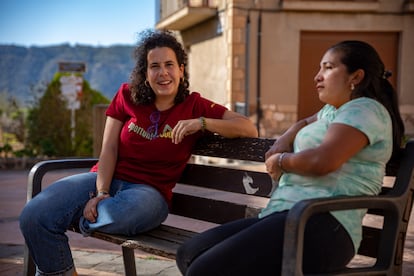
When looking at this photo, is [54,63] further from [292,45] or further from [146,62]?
[146,62]

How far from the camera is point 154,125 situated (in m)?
3.28

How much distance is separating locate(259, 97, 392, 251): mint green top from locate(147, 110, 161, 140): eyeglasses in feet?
3.15

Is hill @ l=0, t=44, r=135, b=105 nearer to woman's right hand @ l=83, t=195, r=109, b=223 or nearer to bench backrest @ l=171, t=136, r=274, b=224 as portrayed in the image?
bench backrest @ l=171, t=136, r=274, b=224

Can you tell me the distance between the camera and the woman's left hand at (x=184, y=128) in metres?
3.10

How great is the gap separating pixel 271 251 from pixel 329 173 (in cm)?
37

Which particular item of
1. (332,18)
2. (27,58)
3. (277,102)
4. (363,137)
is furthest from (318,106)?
(27,58)

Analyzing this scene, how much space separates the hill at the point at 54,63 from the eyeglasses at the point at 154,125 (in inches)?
2080

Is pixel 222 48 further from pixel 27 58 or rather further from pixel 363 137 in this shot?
pixel 27 58

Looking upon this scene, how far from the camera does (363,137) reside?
7.70 ft

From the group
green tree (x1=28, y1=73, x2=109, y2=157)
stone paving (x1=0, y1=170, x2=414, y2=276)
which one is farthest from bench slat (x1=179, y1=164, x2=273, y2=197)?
green tree (x1=28, y1=73, x2=109, y2=157)

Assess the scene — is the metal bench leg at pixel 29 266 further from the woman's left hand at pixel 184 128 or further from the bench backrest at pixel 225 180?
the woman's left hand at pixel 184 128

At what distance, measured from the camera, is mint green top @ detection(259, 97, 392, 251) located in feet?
7.79

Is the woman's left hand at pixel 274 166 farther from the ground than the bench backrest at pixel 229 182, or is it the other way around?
the woman's left hand at pixel 274 166

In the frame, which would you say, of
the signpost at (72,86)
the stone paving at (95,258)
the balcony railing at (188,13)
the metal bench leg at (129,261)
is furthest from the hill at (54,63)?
the metal bench leg at (129,261)
